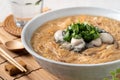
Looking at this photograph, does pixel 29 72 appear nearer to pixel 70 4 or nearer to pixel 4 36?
pixel 4 36

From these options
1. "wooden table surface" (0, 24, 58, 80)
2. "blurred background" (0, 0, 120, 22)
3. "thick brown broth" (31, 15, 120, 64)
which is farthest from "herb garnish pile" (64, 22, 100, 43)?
"blurred background" (0, 0, 120, 22)

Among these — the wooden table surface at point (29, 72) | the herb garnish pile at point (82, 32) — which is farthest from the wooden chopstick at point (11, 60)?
the herb garnish pile at point (82, 32)

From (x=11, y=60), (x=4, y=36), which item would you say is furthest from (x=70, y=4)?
(x=11, y=60)

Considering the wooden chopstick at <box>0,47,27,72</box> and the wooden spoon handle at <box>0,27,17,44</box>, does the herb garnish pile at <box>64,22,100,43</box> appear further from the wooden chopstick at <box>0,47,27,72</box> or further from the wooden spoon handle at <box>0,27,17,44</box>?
the wooden spoon handle at <box>0,27,17,44</box>

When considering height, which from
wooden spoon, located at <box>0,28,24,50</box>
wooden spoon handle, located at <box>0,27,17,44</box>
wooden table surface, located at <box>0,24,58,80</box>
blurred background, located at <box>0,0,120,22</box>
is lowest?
wooden table surface, located at <box>0,24,58,80</box>

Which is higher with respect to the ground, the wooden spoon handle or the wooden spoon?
the wooden spoon handle

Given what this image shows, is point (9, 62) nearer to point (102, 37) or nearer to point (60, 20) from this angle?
point (60, 20)

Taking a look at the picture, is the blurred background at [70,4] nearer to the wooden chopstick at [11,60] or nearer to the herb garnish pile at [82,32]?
the wooden chopstick at [11,60]
